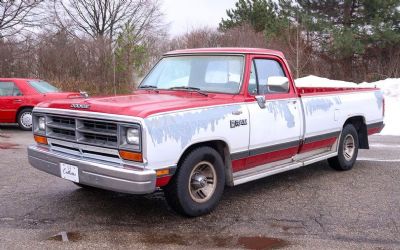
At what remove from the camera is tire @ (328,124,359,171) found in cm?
764

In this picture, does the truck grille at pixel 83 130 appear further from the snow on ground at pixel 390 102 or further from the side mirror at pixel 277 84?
the snow on ground at pixel 390 102

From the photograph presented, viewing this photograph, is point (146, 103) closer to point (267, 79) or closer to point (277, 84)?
point (277, 84)

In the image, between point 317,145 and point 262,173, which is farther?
point 317,145

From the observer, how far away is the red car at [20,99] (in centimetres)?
1309

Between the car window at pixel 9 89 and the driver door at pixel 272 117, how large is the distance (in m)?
8.91

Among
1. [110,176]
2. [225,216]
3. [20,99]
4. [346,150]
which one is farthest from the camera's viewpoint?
[20,99]

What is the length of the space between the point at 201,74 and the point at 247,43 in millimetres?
24035

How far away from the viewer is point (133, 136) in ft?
15.3

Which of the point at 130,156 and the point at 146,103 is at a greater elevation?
the point at 146,103

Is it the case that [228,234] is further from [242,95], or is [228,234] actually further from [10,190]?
[10,190]

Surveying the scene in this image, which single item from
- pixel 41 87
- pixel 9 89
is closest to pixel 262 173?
pixel 41 87

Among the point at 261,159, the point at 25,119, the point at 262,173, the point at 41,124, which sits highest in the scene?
the point at 41,124

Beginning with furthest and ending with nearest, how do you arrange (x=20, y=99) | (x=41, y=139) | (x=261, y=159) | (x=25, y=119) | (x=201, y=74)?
1. (x=25, y=119)
2. (x=20, y=99)
3. (x=201, y=74)
4. (x=261, y=159)
5. (x=41, y=139)

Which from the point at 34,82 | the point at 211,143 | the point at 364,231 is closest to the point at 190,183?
the point at 211,143
